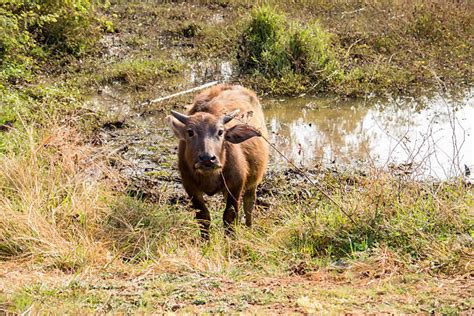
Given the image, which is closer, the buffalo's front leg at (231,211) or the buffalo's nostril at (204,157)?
the buffalo's nostril at (204,157)

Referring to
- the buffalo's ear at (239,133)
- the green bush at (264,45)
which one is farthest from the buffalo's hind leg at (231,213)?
the green bush at (264,45)

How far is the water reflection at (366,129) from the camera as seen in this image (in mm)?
8562

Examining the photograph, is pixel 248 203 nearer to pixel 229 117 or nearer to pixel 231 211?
pixel 231 211

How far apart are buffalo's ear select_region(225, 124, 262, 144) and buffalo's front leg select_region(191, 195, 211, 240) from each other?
65 centimetres

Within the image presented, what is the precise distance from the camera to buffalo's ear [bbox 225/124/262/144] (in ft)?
19.8

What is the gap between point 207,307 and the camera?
411 cm

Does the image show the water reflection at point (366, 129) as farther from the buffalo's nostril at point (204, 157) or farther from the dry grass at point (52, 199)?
the buffalo's nostril at point (204, 157)

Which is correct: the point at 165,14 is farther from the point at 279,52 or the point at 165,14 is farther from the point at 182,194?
the point at 182,194

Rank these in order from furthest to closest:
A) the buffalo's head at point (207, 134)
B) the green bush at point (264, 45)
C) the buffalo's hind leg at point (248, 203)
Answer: the green bush at point (264, 45) < the buffalo's hind leg at point (248, 203) < the buffalo's head at point (207, 134)

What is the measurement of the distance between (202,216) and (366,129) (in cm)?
434

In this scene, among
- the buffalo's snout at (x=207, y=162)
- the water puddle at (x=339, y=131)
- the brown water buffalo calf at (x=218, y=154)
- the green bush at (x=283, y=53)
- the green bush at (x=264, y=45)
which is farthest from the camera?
the green bush at (x=264, y=45)

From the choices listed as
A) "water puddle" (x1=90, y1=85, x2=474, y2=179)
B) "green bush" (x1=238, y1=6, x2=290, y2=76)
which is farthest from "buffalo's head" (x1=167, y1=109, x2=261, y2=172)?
"green bush" (x1=238, y1=6, x2=290, y2=76)

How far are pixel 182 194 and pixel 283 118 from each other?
3266mm

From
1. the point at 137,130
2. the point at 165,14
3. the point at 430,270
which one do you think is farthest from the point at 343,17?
the point at 430,270
